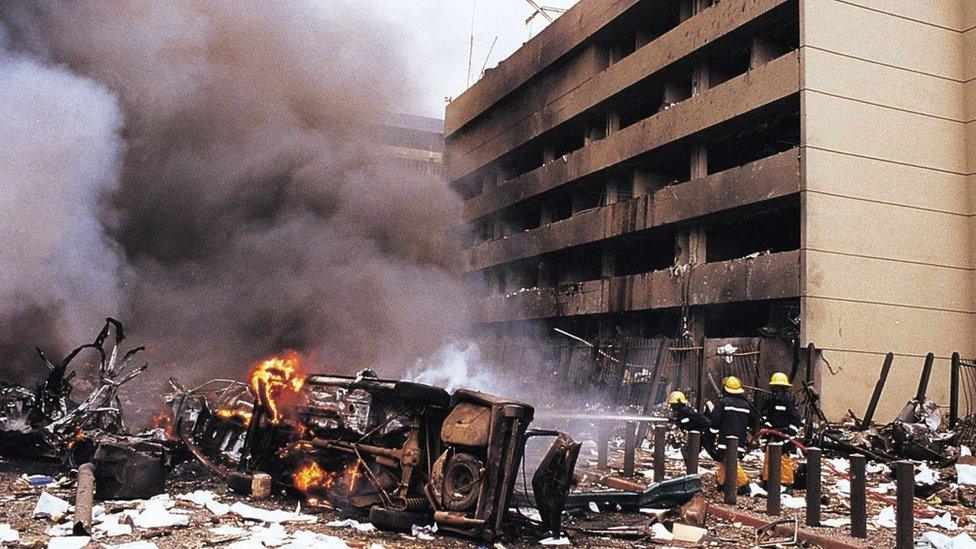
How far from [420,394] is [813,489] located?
3.68 m

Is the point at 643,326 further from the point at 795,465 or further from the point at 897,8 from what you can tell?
the point at 795,465

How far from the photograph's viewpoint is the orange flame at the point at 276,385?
7344mm

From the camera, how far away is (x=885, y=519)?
297 inches

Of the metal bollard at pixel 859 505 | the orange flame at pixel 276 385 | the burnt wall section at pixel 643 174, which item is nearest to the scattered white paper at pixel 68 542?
the orange flame at pixel 276 385

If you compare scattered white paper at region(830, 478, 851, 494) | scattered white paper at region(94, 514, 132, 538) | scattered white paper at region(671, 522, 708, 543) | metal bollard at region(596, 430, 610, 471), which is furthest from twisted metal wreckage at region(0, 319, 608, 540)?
scattered white paper at region(830, 478, 851, 494)

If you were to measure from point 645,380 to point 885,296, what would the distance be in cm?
599

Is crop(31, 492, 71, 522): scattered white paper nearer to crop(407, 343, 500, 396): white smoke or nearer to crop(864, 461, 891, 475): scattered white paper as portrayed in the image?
crop(407, 343, 500, 396): white smoke

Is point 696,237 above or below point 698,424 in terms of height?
above

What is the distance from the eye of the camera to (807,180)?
17.2 m

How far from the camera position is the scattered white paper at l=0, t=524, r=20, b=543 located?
535 cm

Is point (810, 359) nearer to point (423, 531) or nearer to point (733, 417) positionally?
point (733, 417)

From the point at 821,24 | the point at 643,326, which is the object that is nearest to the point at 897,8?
the point at 821,24

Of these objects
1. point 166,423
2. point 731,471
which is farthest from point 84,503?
point 731,471

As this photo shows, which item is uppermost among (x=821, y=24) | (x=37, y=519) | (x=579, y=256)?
(x=821, y=24)
